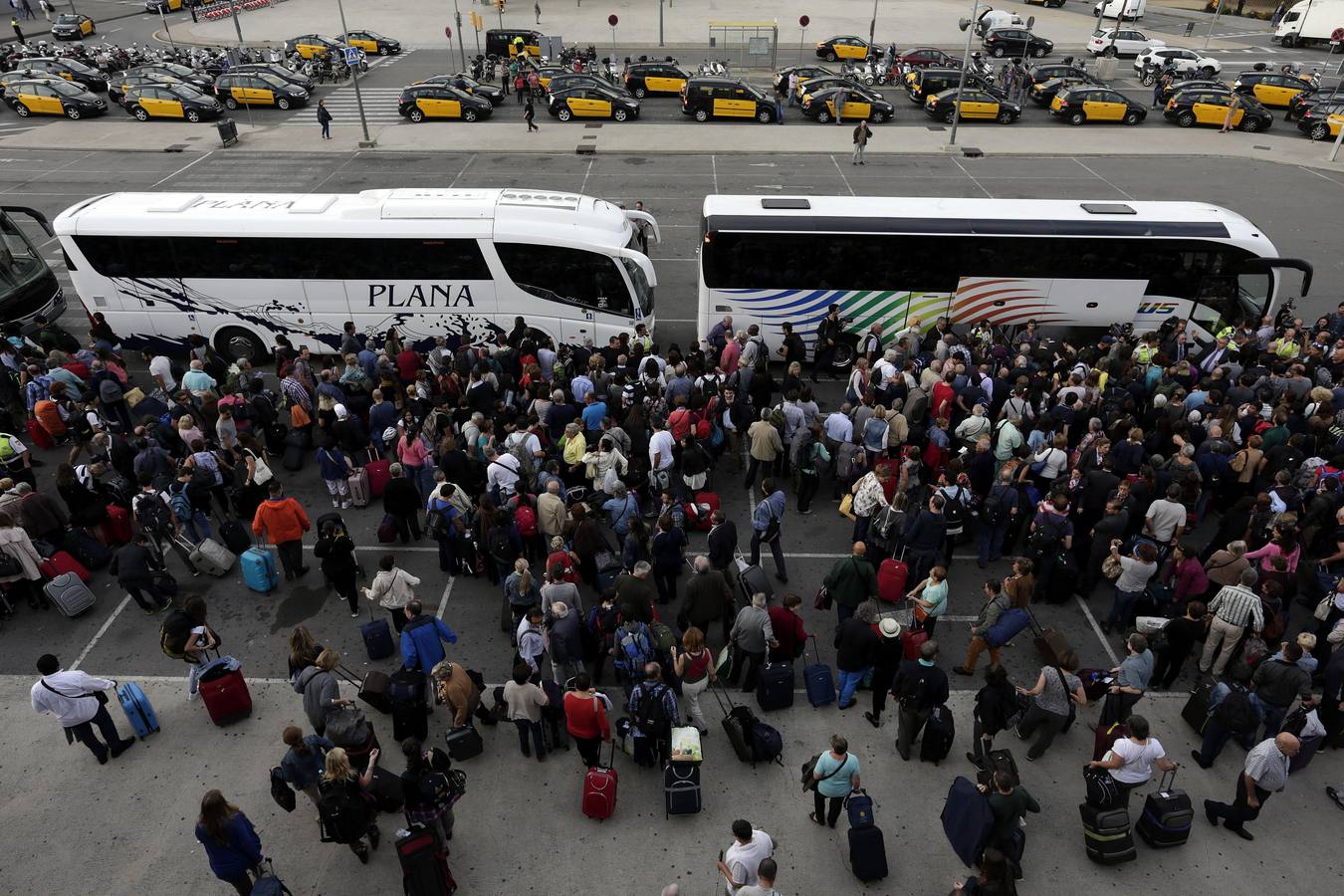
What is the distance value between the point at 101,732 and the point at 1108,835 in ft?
34.1

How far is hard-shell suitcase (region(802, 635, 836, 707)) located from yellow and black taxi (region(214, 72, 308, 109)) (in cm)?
3798

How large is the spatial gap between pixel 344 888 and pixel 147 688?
396 cm

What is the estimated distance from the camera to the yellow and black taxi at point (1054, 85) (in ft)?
121

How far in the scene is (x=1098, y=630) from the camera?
10641mm

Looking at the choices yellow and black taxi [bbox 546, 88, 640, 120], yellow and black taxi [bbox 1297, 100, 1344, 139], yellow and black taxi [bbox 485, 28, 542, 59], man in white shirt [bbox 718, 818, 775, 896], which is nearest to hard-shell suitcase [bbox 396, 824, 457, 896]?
man in white shirt [bbox 718, 818, 775, 896]

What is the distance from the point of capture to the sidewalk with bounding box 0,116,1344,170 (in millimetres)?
31422

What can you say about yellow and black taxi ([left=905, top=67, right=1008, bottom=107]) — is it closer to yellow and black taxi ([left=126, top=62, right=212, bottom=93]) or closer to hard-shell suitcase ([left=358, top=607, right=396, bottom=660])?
yellow and black taxi ([left=126, top=62, right=212, bottom=93])

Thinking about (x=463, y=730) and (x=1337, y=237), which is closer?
(x=463, y=730)

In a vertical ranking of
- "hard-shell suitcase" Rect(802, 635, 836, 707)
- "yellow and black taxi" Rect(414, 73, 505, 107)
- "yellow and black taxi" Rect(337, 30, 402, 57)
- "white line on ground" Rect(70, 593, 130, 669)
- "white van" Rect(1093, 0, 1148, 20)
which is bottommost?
"white line on ground" Rect(70, 593, 130, 669)

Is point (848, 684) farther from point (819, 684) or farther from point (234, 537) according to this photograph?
point (234, 537)

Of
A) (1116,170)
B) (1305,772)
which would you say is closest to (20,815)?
(1305,772)

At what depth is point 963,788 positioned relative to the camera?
7188mm

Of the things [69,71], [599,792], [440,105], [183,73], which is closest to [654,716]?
[599,792]

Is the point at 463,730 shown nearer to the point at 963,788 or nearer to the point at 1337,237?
the point at 963,788
